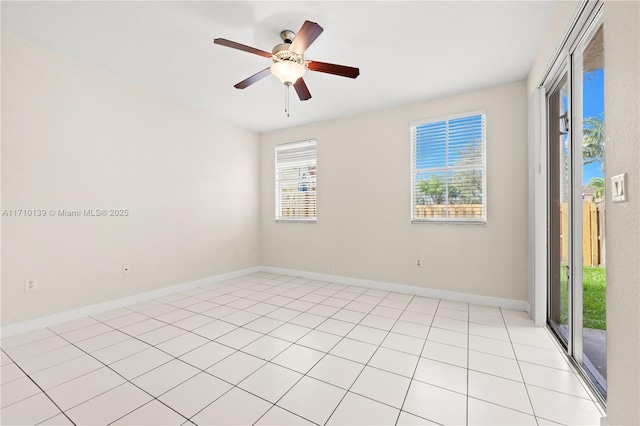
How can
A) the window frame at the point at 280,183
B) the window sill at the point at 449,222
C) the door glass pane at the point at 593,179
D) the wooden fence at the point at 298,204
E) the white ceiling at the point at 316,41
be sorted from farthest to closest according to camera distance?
the wooden fence at the point at 298,204 → the window frame at the point at 280,183 → the window sill at the point at 449,222 → the white ceiling at the point at 316,41 → the door glass pane at the point at 593,179

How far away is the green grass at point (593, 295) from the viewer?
1.92 m

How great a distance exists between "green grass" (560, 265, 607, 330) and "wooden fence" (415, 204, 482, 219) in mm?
1242

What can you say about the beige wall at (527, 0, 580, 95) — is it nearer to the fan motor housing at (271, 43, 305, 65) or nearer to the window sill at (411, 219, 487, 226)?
the window sill at (411, 219, 487, 226)

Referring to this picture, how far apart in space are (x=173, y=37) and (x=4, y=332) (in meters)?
3.25

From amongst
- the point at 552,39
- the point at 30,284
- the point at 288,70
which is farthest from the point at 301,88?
the point at 30,284

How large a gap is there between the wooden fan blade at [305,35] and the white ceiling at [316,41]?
31cm

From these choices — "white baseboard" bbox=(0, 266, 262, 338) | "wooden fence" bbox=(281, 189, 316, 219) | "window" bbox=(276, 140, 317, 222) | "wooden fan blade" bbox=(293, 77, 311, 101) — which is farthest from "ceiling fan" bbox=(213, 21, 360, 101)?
"white baseboard" bbox=(0, 266, 262, 338)

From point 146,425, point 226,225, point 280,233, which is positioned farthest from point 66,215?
point 280,233

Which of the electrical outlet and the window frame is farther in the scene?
the window frame

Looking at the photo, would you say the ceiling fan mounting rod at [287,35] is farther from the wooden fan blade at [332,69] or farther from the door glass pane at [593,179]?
the door glass pane at [593,179]

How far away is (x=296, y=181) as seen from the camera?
521cm

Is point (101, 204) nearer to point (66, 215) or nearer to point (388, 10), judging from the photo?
point (66, 215)

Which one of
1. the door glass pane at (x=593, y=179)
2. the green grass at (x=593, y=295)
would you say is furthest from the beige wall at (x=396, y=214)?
the door glass pane at (x=593, y=179)

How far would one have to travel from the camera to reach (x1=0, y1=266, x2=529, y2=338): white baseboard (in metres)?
2.75
